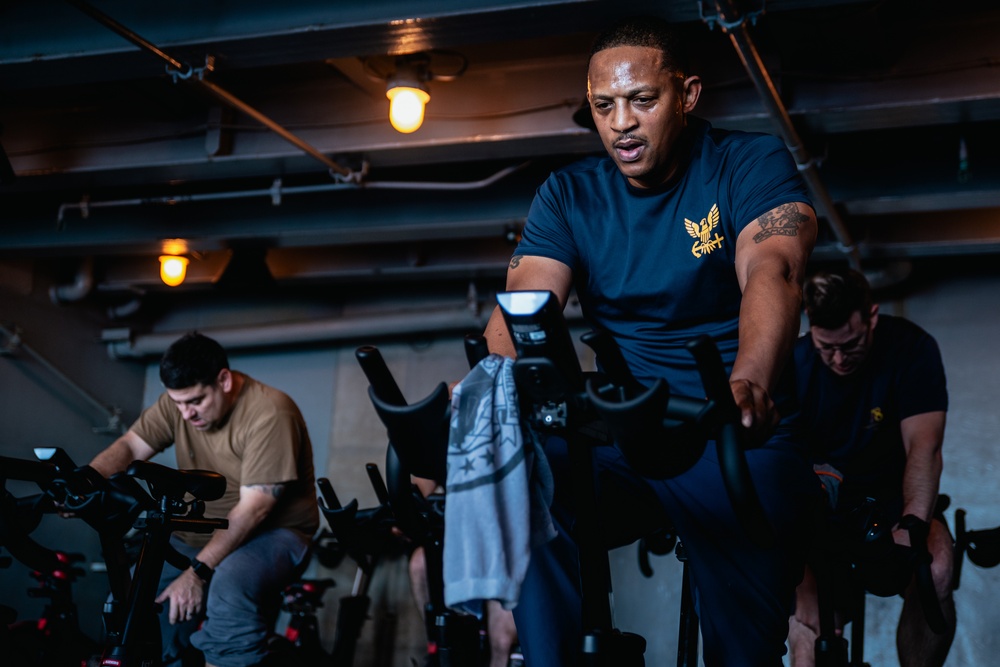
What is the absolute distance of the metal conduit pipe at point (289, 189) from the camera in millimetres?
4590

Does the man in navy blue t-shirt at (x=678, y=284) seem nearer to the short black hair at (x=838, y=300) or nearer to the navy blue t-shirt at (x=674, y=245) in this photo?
the navy blue t-shirt at (x=674, y=245)

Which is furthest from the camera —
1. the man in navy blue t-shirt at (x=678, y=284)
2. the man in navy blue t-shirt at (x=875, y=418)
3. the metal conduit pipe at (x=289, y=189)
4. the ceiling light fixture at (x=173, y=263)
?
the ceiling light fixture at (x=173, y=263)

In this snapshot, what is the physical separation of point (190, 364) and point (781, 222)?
2.66 m

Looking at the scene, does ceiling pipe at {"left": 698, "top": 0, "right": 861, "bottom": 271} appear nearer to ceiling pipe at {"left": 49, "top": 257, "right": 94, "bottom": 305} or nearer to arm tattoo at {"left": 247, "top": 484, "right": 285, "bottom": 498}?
arm tattoo at {"left": 247, "top": 484, "right": 285, "bottom": 498}

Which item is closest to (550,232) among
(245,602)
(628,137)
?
(628,137)

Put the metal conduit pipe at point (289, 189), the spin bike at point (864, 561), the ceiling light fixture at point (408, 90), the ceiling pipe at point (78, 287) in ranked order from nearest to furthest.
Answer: the spin bike at point (864, 561) → the ceiling light fixture at point (408, 90) → the metal conduit pipe at point (289, 189) → the ceiling pipe at point (78, 287)

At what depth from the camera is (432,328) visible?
6195mm

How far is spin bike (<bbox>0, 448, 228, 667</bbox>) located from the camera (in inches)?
86.3

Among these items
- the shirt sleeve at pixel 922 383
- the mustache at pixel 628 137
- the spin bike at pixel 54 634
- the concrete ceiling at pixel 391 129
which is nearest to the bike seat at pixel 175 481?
the mustache at pixel 628 137

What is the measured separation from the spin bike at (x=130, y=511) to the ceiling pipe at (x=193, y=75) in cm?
163

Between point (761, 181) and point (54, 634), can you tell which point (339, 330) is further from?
point (761, 181)

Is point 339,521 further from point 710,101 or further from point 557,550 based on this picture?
point 710,101

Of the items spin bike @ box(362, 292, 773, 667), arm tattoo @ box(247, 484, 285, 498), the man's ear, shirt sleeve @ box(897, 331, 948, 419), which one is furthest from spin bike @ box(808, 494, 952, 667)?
arm tattoo @ box(247, 484, 285, 498)

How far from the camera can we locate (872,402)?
10.8 ft
